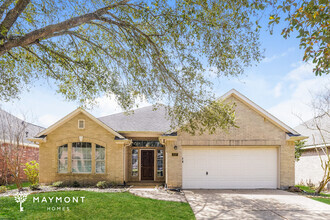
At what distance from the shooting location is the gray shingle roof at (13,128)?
54.4 ft

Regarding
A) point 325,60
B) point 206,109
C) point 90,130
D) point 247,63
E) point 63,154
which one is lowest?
point 63,154

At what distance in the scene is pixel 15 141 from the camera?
17.3m

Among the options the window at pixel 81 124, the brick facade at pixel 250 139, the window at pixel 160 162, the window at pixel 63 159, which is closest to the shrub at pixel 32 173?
the window at pixel 63 159

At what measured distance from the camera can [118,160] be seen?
14984 mm

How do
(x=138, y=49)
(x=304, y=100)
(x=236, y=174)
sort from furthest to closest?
1. (x=304, y=100)
2. (x=236, y=174)
3. (x=138, y=49)

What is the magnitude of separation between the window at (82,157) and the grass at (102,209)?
14.3 ft

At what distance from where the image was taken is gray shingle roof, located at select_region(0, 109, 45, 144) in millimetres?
16578

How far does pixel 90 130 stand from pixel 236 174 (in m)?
8.89

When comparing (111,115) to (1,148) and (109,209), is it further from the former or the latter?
(109,209)

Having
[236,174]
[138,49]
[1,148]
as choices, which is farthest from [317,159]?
[1,148]

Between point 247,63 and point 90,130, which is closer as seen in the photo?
point 247,63

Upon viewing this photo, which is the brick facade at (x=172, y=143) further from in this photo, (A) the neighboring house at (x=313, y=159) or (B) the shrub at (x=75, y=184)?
(A) the neighboring house at (x=313, y=159)

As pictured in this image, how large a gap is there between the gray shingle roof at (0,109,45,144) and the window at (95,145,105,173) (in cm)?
471

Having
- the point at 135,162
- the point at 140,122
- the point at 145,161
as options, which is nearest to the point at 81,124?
the point at 140,122
